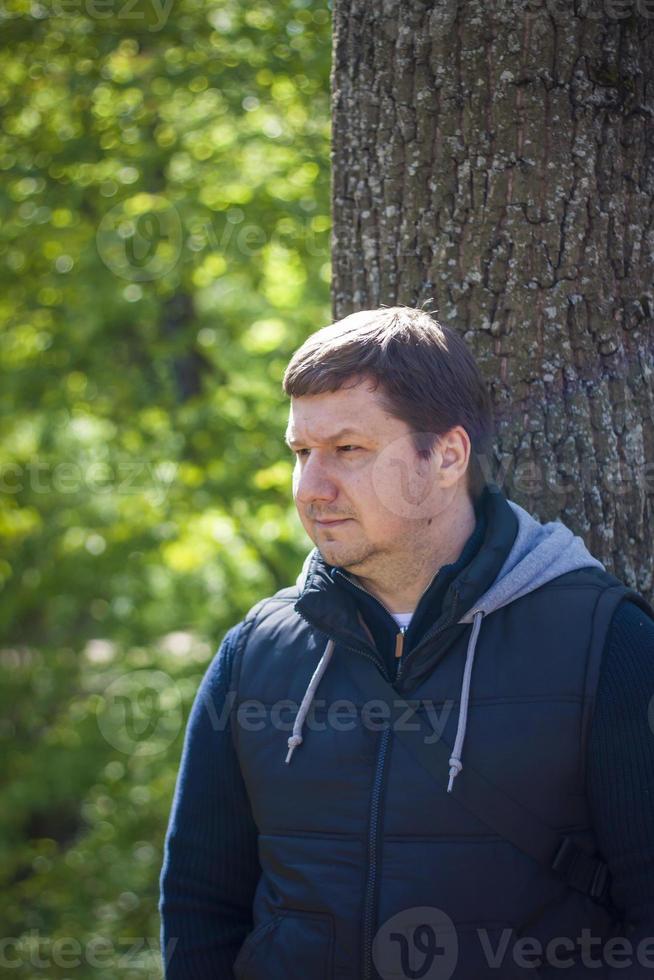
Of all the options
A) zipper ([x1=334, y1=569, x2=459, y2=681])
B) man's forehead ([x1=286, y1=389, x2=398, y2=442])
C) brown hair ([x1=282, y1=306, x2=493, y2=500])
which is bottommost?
zipper ([x1=334, y1=569, x2=459, y2=681])

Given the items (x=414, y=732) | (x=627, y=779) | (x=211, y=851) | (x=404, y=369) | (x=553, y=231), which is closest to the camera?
(x=627, y=779)

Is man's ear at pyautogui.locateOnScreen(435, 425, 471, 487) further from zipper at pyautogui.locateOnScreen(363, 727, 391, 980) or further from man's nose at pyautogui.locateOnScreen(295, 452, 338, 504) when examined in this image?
zipper at pyautogui.locateOnScreen(363, 727, 391, 980)

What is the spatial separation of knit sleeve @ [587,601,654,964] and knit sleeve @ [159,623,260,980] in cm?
74

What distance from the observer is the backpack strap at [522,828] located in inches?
73.7

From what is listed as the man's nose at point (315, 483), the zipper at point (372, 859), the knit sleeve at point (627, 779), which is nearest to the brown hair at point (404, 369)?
the man's nose at point (315, 483)

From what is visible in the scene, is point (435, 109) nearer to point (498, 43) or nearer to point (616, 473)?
point (498, 43)

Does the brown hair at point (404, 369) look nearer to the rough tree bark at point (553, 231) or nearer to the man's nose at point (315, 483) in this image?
the man's nose at point (315, 483)

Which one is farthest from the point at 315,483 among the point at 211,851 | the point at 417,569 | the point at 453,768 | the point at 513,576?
the point at 211,851

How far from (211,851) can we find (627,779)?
0.87 metres

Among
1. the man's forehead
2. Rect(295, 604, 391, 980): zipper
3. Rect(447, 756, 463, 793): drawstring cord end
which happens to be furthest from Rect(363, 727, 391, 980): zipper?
the man's forehead

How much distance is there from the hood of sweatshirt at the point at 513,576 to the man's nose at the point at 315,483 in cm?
17

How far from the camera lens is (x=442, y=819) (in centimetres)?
189

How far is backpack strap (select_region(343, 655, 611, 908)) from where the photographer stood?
6.14 ft

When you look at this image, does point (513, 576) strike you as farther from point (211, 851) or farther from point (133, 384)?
point (133, 384)
